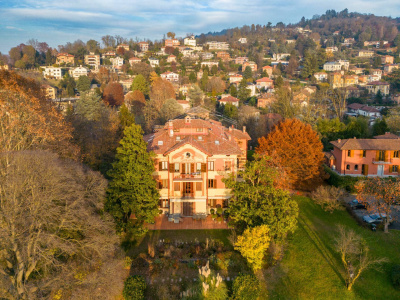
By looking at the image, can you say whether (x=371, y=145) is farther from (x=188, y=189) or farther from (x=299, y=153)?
(x=188, y=189)

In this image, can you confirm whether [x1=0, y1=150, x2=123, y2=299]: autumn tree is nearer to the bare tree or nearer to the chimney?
the chimney

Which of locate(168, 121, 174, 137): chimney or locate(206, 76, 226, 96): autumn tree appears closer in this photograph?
locate(168, 121, 174, 137): chimney

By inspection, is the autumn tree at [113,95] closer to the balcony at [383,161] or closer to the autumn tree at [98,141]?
the autumn tree at [98,141]

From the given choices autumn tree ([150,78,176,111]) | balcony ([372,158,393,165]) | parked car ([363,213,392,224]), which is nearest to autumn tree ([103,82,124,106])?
autumn tree ([150,78,176,111])

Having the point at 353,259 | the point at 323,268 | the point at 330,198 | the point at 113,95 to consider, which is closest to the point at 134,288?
the point at 323,268

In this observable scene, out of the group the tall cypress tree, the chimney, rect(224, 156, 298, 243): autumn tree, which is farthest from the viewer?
the chimney

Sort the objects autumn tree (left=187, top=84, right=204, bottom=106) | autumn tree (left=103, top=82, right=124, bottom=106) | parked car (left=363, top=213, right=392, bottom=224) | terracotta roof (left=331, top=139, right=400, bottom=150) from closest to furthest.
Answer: parked car (left=363, top=213, right=392, bottom=224) → terracotta roof (left=331, top=139, right=400, bottom=150) → autumn tree (left=187, top=84, right=204, bottom=106) → autumn tree (left=103, top=82, right=124, bottom=106)

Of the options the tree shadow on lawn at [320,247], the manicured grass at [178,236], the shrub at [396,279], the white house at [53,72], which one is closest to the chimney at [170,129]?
the manicured grass at [178,236]
